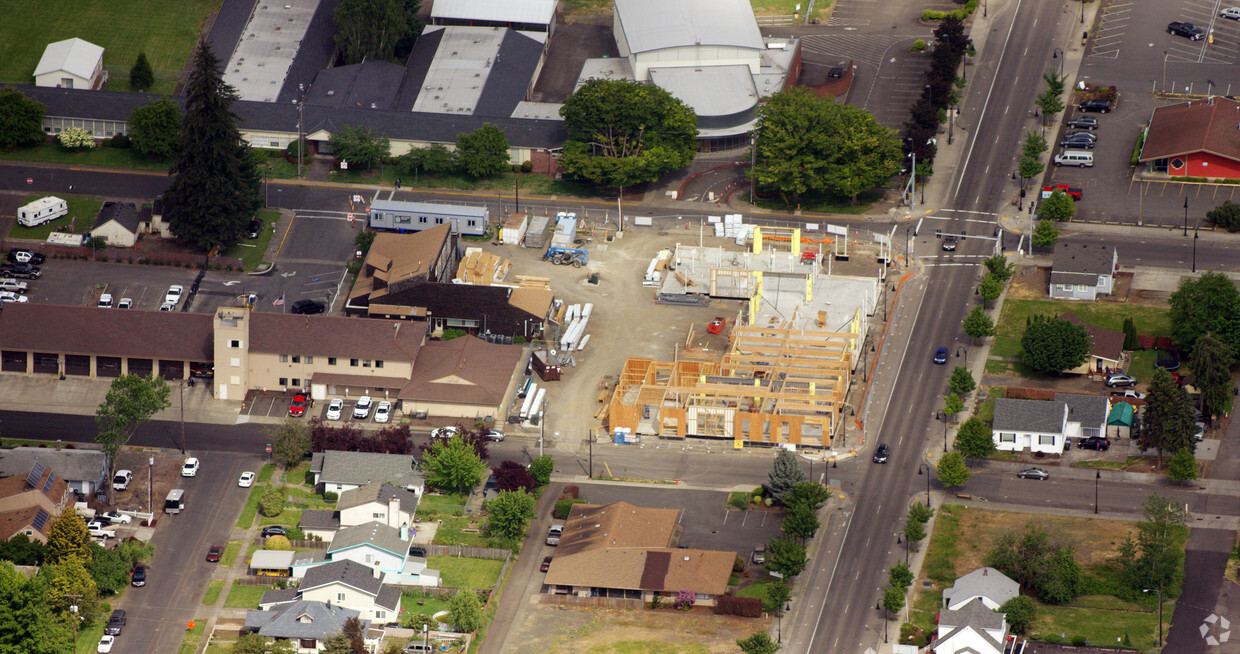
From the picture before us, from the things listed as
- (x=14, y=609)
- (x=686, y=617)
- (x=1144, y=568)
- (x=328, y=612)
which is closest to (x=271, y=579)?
(x=328, y=612)

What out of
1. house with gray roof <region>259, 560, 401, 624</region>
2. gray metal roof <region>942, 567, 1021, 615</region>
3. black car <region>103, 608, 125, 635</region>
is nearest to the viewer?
black car <region>103, 608, 125, 635</region>

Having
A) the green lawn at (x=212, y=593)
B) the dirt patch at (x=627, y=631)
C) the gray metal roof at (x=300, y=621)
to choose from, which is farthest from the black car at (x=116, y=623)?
the dirt patch at (x=627, y=631)

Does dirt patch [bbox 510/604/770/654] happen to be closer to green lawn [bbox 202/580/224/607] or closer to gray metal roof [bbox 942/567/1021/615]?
gray metal roof [bbox 942/567/1021/615]

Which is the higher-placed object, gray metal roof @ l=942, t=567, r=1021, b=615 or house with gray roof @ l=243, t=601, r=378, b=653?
gray metal roof @ l=942, t=567, r=1021, b=615

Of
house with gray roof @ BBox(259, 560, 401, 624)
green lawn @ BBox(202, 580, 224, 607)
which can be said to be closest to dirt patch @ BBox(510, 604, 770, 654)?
house with gray roof @ BBox(259, 560, 401, 624)

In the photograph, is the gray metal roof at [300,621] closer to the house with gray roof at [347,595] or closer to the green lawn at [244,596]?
the house with gray roof at [347,595]

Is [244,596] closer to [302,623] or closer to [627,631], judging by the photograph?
[302,623]

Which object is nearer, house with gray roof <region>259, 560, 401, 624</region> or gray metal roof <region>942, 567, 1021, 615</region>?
gray metal roof <region>942, 567, 1021, 615</region>

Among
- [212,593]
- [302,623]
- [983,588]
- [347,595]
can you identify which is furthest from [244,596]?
[983,588]
